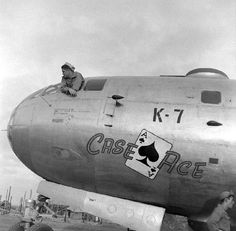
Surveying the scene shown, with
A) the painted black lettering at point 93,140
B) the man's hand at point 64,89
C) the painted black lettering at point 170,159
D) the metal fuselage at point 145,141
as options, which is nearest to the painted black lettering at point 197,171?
the metal fuselage at point 145,141

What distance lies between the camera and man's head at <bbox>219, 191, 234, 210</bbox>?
28.5ft

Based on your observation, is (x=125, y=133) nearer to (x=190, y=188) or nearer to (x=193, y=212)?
(x=190, y=188)

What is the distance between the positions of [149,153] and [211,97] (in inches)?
95.3

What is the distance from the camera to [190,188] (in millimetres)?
8984

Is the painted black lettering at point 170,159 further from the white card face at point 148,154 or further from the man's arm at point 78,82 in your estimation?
the man's arm at point 78,82

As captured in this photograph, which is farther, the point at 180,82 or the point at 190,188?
the point at 180,82

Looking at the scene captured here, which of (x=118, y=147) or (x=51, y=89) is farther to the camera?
(x=51, y=89)

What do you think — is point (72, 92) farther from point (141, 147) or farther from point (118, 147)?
point (141, 147)

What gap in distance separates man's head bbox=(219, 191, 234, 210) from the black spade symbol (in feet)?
6.56

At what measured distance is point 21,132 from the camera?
413 inches

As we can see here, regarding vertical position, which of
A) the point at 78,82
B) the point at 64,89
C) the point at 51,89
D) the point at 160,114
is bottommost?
the point at 160,114

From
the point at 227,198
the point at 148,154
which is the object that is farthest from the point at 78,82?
the point at 227,198

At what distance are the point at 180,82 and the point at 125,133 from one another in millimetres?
2368

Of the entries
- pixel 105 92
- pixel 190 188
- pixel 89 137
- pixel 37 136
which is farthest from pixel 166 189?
pixel 37 136
